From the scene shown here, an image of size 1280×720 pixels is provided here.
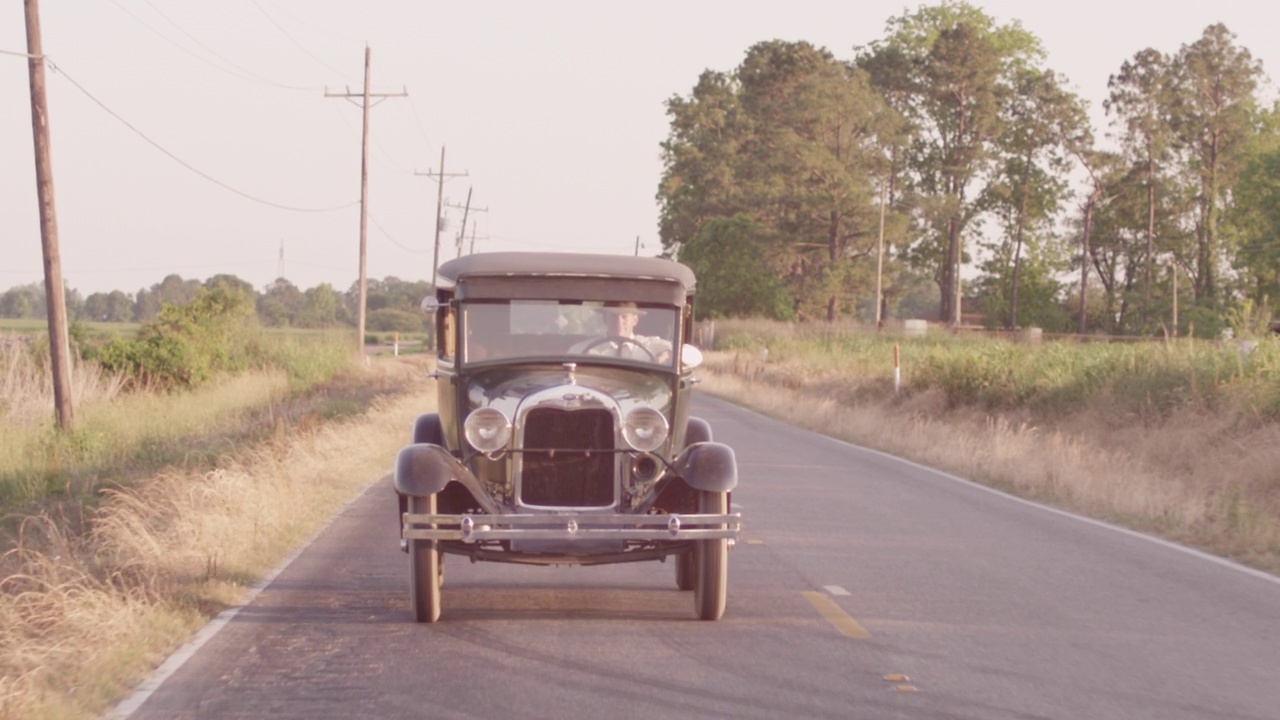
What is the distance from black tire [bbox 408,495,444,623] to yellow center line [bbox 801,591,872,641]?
230cm

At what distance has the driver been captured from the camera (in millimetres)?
9578

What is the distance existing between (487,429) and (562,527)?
0.96m

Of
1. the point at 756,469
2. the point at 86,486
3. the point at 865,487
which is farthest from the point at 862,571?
the point at 86,486

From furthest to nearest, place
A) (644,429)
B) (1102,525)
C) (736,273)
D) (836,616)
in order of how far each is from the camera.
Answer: (736,273)
(1102,525)
(644,429)
(836,616)

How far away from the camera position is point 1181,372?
2212cm

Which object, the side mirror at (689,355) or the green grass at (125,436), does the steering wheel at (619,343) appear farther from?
the green grass at (125,436)

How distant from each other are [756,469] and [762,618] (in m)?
9.72

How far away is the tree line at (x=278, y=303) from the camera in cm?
11406

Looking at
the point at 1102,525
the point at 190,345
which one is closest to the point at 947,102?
the point at 190,345

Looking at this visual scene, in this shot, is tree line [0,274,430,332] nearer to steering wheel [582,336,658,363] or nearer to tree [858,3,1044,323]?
tree [858,3,1044,323]

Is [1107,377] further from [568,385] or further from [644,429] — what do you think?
[568,385]

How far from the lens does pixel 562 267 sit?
31.3 feet

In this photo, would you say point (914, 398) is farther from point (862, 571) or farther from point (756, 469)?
point (862, 571)

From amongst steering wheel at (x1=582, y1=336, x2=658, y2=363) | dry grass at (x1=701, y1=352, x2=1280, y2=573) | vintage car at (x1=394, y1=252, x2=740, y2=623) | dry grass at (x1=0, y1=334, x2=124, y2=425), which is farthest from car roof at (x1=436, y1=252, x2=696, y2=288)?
dry grass at (x1=0, y1=334, x2=124, y2=425)
